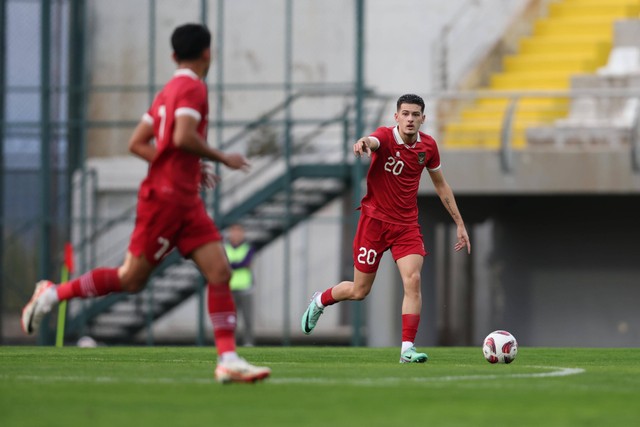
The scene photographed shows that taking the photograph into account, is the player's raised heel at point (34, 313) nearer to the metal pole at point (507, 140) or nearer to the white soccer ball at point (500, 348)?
the white soccer ball at point (500, 348)

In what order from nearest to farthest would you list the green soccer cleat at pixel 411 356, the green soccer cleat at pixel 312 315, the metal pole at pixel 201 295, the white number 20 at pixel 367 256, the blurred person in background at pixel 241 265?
the green soccer cleat at pixel 411 356
the white number 20 at pixel 367 256
the green soccer cleat at pixel 312 315
the blurred person in background at pixel 241 265
the metal pole at pixel 201 295

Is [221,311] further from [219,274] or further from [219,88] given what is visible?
[219,88]

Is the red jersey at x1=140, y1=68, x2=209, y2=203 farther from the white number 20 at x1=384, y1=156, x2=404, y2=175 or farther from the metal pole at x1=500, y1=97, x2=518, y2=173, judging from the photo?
the metal pole at x1=500, y1=97, x2=518, y2=173

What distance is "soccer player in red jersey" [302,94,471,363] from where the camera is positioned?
11039mm

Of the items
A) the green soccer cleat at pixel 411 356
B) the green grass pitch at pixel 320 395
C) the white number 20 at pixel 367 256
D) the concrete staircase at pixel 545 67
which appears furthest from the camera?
the concrete staircase at pixel 545 67

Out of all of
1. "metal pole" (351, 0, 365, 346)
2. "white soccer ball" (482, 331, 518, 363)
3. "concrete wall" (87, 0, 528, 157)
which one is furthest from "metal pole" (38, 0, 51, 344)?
"white soccer ball" (482, 331, 518, 363)

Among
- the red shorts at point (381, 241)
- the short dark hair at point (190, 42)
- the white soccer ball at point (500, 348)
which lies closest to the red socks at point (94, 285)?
the short dark hair at point (190, 42)

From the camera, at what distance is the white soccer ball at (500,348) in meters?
11.0

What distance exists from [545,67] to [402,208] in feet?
44.9

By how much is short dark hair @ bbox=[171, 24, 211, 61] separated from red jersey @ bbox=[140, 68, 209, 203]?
0.09 m

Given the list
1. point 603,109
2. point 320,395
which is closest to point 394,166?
point 320,395

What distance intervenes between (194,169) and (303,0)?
17.1 metres

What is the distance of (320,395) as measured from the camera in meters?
7.35

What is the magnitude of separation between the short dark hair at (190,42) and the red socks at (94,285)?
123cm
